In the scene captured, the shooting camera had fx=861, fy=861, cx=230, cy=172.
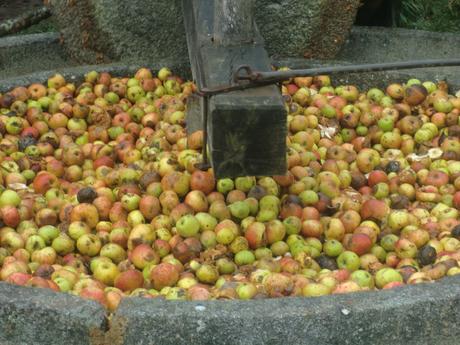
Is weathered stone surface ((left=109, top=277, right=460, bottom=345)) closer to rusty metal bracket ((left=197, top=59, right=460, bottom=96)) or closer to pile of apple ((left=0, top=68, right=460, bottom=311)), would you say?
pile of apple ((left=0, top=68, right=460, bottom=311))

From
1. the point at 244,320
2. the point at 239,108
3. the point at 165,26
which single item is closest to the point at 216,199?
the point at 239,108

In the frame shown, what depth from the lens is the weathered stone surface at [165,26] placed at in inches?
225

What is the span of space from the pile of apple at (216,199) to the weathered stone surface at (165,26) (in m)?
0.45

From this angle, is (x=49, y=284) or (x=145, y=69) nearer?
(x=49, y=284)

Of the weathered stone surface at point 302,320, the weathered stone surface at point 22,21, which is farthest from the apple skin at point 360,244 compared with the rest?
the weathered stone surface at point 22,21

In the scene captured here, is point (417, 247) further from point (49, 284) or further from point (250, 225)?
point (49, 284)

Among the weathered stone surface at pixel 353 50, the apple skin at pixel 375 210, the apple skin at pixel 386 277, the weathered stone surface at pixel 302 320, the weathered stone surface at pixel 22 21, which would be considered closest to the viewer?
the weathered stone surface at pixel 302 320

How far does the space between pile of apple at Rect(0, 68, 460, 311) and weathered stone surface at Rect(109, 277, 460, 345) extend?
0.44 m

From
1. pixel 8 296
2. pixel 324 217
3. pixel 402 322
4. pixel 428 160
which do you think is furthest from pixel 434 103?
pixel 8 296

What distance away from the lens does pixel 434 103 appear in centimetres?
530

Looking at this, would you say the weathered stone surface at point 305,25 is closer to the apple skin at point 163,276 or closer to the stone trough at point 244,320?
the apple skin at point 163,276

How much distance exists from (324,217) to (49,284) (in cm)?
144

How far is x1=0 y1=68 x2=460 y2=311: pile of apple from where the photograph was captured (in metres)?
3.70

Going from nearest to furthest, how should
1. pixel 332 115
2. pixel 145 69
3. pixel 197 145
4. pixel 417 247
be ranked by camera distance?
1. pixel 417 247
2. pixel 197 145
3. pixel 332 115
4. pixel 145 69
